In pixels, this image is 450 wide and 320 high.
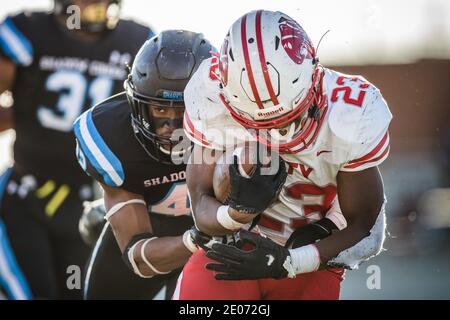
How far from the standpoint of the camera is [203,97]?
3795 mm

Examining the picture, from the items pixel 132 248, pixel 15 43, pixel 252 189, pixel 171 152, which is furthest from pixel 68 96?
pixel 252 189

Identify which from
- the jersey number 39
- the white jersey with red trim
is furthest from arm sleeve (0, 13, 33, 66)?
the white jersey with red trim

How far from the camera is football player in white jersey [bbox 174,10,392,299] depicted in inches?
140

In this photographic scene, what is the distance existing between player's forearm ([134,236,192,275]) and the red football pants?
205mm

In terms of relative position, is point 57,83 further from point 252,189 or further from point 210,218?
point 252,189

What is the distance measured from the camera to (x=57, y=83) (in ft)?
18.0

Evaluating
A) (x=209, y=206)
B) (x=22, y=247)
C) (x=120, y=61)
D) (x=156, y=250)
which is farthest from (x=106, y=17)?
(x=209, y=206)

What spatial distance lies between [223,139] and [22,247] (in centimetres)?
186

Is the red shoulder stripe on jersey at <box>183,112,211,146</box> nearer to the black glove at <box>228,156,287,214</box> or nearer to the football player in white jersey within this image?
the football player in white jersey

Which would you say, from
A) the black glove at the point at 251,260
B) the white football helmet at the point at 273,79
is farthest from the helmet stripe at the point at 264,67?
the black glove at the point at 251,260

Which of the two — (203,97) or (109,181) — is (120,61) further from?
(203,97)
